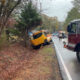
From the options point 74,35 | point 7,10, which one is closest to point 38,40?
point 7,10

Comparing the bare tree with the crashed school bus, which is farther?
the crashed school bus

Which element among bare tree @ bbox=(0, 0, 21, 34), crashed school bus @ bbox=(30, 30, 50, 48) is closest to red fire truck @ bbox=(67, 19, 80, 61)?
bare tree @ bbox=(0, 0, 21, 34)

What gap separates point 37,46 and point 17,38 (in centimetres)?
282

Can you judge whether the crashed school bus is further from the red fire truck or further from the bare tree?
the red fire truck

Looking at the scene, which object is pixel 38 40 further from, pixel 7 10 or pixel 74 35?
pixel 74 35

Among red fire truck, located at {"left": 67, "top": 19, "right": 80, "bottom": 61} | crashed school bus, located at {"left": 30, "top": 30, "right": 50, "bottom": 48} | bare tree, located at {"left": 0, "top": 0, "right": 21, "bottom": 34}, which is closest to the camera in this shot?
red fire truck, located at {"left": 67, "top": 19, "right": 80, "bottom": 61}

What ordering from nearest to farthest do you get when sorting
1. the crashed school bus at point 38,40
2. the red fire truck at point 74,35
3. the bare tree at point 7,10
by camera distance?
the red fire truck at point 74,35
the bare tree at point 7,10
the crashed school bus at point 38,40

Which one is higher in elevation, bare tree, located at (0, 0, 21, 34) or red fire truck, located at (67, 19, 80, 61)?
bare tree, located at (0, 0, 21, 34)

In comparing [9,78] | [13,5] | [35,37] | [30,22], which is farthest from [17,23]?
[9,78]

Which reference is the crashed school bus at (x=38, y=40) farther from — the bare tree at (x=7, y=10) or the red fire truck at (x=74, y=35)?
the red fire truck at (x=74, y=35)

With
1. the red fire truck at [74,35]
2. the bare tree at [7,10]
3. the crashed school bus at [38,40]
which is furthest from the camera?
the crashed school bus at [38,40]

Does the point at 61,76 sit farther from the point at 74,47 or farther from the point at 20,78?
the point at 74,47

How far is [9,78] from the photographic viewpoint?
723cm

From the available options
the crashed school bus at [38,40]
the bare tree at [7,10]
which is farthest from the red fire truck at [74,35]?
the crashed school bus at [38,40]
